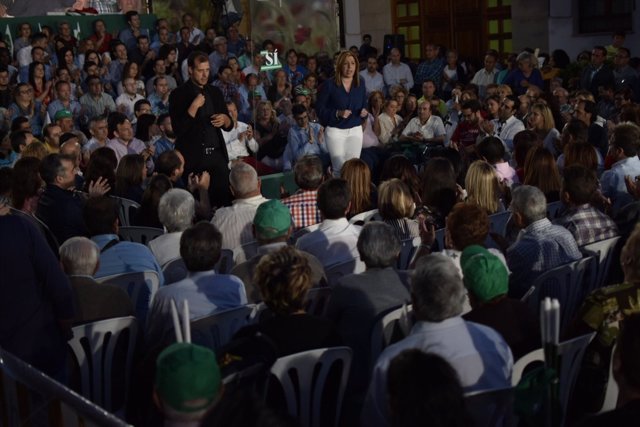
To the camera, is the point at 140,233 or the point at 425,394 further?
the point at 140,233

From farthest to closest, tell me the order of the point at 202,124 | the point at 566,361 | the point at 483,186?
the point at 202,124 < the point at 483,186 < the point at 566,361

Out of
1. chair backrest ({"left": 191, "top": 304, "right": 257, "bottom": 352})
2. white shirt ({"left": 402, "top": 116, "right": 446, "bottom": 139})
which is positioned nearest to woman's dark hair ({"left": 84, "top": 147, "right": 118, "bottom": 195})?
chair backrest ({"left": 191, "top": 304, "right": 257, "bottom": 352})

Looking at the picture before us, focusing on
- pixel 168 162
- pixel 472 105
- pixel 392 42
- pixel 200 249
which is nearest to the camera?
pixel 200 249

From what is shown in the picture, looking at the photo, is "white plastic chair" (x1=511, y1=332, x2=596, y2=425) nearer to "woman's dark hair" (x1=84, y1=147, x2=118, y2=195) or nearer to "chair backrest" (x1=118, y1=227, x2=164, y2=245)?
"chair backrest" (x1=118, y1=227, x2=164, y2=245)

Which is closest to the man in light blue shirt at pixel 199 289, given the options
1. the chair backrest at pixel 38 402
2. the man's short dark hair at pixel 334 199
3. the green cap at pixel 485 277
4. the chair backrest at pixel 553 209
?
the chair backrest at pixel 38 402

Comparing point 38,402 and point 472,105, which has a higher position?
point 472,105

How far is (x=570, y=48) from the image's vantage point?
17266 millimetres

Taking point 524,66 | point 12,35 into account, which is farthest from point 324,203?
point 12,35

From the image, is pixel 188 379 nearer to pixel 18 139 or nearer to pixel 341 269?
pixel 341 269

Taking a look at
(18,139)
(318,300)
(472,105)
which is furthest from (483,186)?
(18,139)

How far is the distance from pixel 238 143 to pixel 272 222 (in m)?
5.87

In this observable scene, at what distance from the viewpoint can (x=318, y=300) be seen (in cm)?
490

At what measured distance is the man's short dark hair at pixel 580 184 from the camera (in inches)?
229

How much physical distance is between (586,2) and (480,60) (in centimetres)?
256
